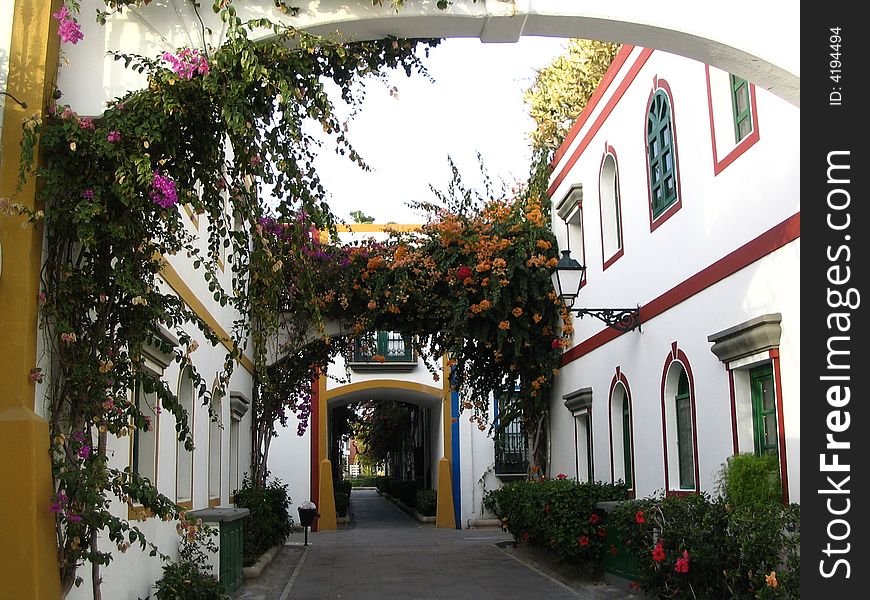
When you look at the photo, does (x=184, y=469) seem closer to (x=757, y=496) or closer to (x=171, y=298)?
(x=171, y=298)

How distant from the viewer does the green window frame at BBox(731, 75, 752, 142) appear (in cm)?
912

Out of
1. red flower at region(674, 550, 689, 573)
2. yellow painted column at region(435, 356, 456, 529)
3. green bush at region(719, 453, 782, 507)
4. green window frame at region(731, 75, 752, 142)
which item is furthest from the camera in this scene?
yellow painted column at region(435, 356, 456, 529)

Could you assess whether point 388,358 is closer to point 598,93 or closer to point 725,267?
point 598,93

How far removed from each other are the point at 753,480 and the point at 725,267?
7.03 ft

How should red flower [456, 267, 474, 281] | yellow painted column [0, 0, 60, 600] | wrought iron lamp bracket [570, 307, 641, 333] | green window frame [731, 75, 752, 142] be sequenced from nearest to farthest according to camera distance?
yellow painted column [0, 0, 60, 600] → green window frame [731, 75, 752, 142] → wrought iron lamp bracket [570, 307, 641, 333] → red flower [456, 267, 474, 281]

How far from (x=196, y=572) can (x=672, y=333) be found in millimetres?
5774

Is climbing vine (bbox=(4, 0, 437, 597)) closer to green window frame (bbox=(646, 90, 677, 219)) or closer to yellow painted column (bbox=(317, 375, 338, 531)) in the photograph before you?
green window frame (bbox=(646, 90, 677, 219))

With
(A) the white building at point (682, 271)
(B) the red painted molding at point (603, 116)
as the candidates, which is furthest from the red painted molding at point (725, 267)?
(B) the red painted molding at point (603, 116)

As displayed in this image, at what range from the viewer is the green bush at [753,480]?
833 cm

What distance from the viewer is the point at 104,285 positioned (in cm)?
573

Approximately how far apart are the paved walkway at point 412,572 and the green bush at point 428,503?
11.5ft

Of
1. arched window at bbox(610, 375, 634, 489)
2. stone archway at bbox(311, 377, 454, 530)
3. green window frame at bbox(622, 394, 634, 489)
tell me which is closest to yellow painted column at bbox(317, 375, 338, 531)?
stone archway at bbox(311, 377, 454, 530)

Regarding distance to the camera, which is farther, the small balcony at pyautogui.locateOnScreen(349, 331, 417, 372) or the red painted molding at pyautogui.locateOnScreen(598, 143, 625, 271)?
the small balcony at pyautogui.locateOnScreen(349, 331, 417, 372)

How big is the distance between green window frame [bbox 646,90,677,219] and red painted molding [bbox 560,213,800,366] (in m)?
1.08
